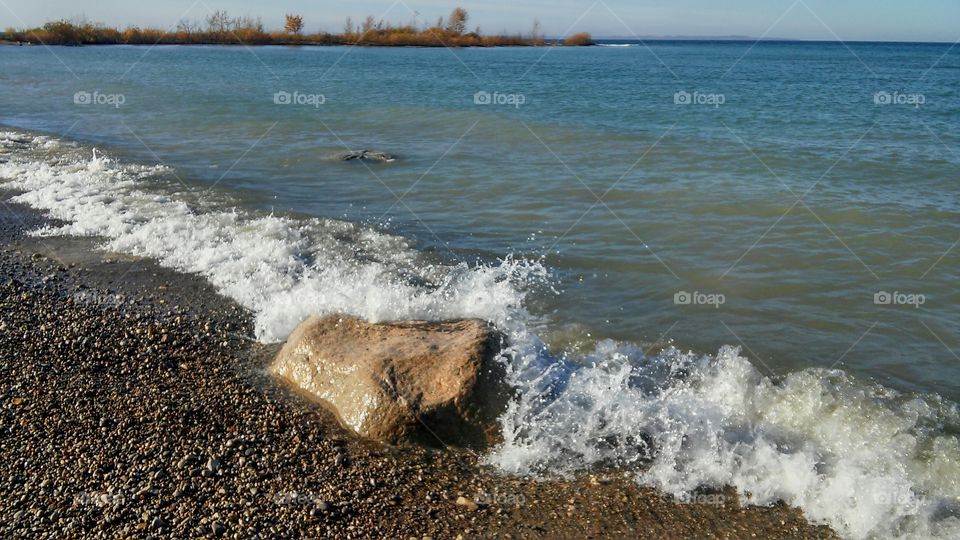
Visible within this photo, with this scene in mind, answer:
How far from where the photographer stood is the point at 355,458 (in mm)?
5262

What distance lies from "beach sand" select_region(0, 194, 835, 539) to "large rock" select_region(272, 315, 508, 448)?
17cm

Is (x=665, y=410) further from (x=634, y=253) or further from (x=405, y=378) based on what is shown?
(x=634, y=253)

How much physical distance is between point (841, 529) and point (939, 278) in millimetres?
5643

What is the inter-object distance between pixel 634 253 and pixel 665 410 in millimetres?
4213

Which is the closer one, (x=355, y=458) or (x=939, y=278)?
(x=355, y=458)

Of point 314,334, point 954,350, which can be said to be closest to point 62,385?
point 314,334

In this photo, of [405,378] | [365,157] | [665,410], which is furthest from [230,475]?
[365,157]

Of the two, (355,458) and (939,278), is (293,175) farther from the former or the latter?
(939,278)

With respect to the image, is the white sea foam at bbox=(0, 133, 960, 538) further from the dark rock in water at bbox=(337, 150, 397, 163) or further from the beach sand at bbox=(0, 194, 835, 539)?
the dark rock in water at bbox=(337, 150, 397, 163)

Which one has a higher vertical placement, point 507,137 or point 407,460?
point 507,137

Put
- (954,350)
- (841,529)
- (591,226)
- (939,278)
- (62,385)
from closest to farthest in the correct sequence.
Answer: (841,529) < (62,385) < (954,350) < (939,278) < (591,226)

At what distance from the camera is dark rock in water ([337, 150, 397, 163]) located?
52.6ft

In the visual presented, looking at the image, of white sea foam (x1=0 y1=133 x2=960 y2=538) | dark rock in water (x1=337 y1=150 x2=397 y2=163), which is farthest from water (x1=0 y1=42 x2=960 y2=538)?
dark rock in water (x1=337 y1=150 x2=397 y2=163)

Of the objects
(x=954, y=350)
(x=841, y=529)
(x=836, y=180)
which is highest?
(x=836, y=180)
